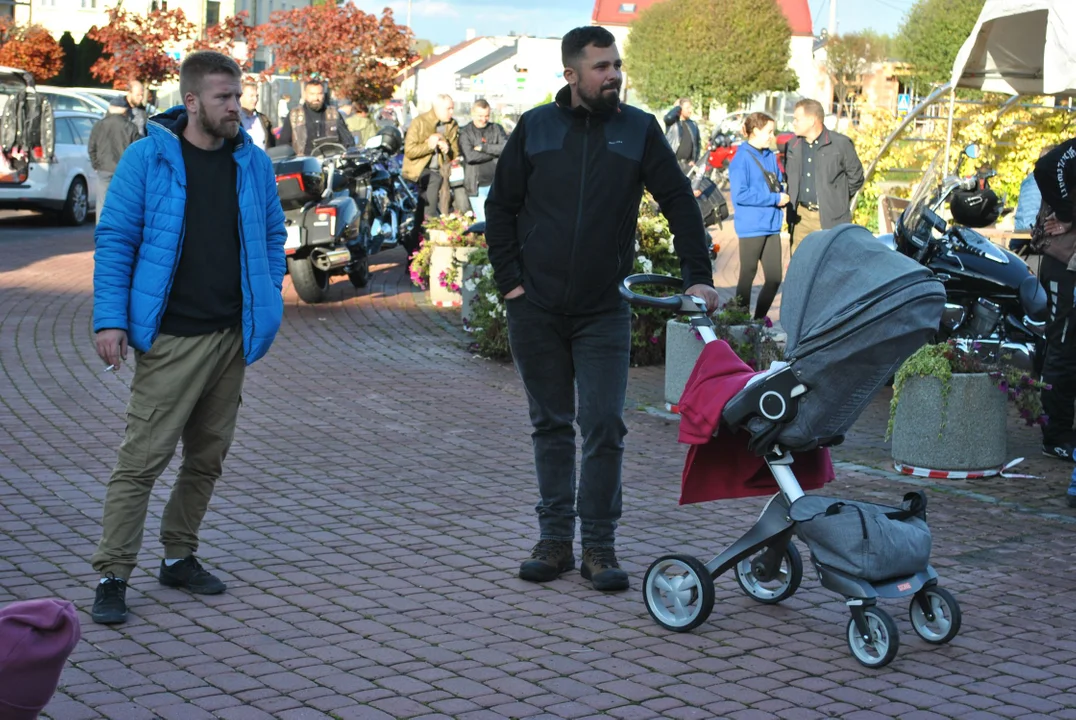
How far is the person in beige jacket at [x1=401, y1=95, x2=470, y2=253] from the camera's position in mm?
16625

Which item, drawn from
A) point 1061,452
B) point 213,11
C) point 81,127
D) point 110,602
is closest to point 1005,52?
point 1061,452

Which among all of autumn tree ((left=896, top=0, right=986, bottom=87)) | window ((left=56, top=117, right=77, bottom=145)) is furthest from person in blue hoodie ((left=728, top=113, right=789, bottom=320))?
autumn tree ((left=896, top=0, right=986, bottom=87))

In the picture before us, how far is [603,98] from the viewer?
5.38 m

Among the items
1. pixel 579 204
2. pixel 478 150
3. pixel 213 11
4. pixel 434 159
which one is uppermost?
pixel 213 11

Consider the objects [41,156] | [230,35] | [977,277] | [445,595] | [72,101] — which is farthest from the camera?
[230,35]

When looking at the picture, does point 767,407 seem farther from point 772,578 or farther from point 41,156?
point 41,156

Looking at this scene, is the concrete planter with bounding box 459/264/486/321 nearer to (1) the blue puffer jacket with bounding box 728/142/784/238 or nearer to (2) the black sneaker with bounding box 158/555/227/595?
(1) the blue puffer jacket with bounding box 728/142/784/238

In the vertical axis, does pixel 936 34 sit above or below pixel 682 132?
above

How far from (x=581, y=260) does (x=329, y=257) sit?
26.1 ft

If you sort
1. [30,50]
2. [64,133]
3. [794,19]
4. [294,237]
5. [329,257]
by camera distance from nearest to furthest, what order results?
[294,237]
[329,257]
[64,133]
[30,50]
[794,19]

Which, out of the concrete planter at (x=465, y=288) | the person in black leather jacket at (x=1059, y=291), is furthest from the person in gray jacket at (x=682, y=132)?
the person in black leather jacket at (x=1059, y=291)

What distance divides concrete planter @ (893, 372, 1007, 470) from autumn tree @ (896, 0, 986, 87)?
42.3 m

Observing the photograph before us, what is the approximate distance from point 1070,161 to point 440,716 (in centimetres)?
516

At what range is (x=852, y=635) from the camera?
193 inches
